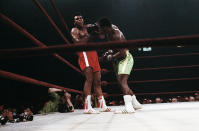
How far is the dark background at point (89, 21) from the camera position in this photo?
3.76 metres

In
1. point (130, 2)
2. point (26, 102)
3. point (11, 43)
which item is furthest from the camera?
point (130, 2)

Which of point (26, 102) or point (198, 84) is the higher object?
point (198, 84)

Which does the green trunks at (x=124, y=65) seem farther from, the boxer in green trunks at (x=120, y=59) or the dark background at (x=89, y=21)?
the dark background at (x=89, y=21)

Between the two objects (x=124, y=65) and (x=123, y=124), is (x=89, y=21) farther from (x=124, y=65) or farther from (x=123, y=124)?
(x=123, y=124)

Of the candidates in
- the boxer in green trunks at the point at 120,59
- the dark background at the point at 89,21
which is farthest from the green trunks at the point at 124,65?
the dark background at the point at 89,21

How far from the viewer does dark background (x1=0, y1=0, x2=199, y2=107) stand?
148 inches

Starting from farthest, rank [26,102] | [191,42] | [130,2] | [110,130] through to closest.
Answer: [130,2] → [26,102] → [110,130] → [191,42]

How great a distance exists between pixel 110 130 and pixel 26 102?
259 centimetres

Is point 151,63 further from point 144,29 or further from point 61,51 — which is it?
point 61,51

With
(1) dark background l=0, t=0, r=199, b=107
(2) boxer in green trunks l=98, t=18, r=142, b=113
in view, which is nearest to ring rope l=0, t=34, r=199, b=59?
(2) boxer in green trunks l=98, t=18, r=142, b=113

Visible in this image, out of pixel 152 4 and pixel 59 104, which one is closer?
pixel 59 104

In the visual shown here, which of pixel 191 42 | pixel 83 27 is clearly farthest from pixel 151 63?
pixel 191 42

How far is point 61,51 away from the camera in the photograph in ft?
2.01

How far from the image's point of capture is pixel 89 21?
5660 millimetres
